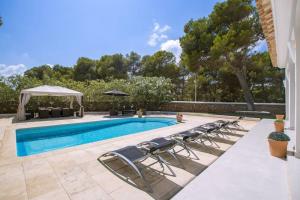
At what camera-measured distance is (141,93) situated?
58.4 feet

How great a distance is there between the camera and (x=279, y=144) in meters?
4.25

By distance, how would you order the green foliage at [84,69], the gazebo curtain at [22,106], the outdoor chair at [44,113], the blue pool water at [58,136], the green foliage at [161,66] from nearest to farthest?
1. the blue pool water at [58,136]
2. the gazebo curtain at [22,106]
3. the outdoor chair at [44,113]
4. the green foliage at [161,66]
5. the green foliage at [84,69]

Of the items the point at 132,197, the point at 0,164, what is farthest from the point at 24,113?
the point at 132,197

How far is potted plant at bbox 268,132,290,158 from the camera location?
165 inches

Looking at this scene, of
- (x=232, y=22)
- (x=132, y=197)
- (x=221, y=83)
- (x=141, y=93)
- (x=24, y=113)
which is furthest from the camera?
(x=221, y=83)

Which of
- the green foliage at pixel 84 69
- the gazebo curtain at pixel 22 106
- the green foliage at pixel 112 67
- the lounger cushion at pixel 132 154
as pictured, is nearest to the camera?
the lounger cushion at pixel 132 154

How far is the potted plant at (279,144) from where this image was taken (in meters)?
4.19

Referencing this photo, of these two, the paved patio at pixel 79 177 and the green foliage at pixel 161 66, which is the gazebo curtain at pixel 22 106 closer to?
the paved patio at pixel 79 177

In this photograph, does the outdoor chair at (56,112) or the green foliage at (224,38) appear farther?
Answer: the green foliage at (224,38)

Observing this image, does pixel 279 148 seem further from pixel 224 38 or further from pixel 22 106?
pixel 22 106

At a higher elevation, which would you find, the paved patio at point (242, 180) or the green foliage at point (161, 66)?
the green foliage at point (161, 66)

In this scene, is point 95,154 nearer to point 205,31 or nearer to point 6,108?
point 6,108

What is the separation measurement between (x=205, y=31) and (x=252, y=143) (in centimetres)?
1340

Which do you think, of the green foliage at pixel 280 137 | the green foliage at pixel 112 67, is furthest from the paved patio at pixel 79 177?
the green foliage at pixel 112 67
